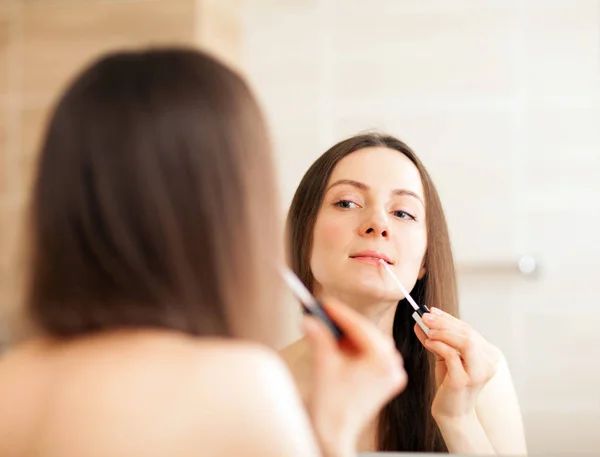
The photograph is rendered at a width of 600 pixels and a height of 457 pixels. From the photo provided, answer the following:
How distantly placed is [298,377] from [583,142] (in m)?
0.45

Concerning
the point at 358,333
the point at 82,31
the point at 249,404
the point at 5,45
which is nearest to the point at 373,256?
the point at 358,333

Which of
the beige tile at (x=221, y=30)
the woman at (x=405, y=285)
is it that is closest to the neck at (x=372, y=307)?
the woman at (x=405, y=285)

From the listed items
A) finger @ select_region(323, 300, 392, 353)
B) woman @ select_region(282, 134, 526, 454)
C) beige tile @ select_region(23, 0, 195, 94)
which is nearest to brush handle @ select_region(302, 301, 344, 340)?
finger @ select_region(323, 300, 392, 353)

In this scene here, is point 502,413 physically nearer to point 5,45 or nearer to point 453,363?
point 453,363

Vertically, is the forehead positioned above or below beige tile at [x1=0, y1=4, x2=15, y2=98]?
below

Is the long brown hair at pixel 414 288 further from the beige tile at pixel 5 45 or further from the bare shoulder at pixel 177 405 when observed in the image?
the beige tile at pixel 5 45

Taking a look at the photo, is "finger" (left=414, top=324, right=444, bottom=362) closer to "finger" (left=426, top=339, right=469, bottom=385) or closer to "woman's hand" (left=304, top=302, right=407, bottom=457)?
"finger" (left=426, top=339, right=469, bottom=385)

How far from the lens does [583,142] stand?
0.95m

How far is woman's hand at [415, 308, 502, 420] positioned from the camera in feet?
2.60

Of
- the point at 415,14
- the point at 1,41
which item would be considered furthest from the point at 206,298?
the point at 1,41

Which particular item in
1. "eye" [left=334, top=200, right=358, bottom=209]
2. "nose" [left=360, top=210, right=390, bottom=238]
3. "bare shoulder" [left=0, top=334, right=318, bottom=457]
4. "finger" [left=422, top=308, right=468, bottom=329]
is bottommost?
"finger" [left=422, top=308, right=468, bottom=329]

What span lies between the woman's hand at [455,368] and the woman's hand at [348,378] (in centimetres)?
22

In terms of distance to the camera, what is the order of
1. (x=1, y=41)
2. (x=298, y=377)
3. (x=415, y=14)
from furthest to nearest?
1. (x=1, y=41)
2. (x=415, y=14)
3. (x=298, y=377)

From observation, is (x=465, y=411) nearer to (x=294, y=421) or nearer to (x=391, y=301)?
(x=391, y=301)
